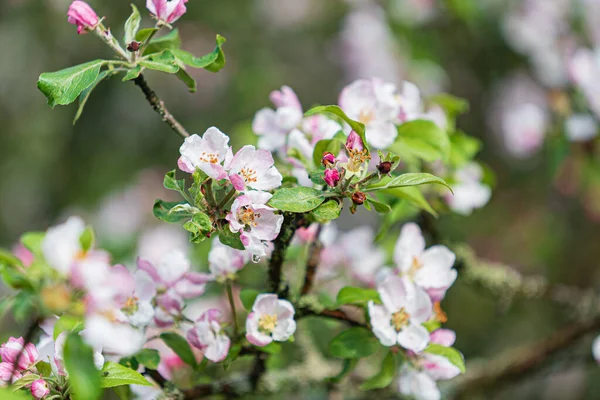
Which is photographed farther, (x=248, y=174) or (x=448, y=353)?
(x=448, y=353)

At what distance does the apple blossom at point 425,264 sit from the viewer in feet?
2.99

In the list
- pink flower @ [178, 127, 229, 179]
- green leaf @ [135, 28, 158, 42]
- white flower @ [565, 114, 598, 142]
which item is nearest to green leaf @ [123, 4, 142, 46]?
green leaf @ [135, 28, 158, 42]

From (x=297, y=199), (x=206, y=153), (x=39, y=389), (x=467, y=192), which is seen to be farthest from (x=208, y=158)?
(x=467, y=192)

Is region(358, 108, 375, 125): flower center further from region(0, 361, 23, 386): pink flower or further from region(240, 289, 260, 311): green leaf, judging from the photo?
region(0, 361, 23, 386): pink flower

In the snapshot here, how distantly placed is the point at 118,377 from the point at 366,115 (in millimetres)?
477

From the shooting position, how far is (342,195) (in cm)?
76

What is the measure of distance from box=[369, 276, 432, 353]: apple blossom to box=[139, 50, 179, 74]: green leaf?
388mm

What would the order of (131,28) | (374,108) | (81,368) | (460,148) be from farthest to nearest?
(460,148) < (374,108) < (131,28) < (81,368)

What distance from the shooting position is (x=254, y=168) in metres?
0.76

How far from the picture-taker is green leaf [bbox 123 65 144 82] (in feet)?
2.48

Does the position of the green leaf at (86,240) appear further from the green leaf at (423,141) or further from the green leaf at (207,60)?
the green leaf at (423,141)

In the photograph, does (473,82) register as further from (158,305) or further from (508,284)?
(158,305)

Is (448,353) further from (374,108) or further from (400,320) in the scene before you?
(374,108)

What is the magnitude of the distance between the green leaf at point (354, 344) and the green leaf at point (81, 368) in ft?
1.13
